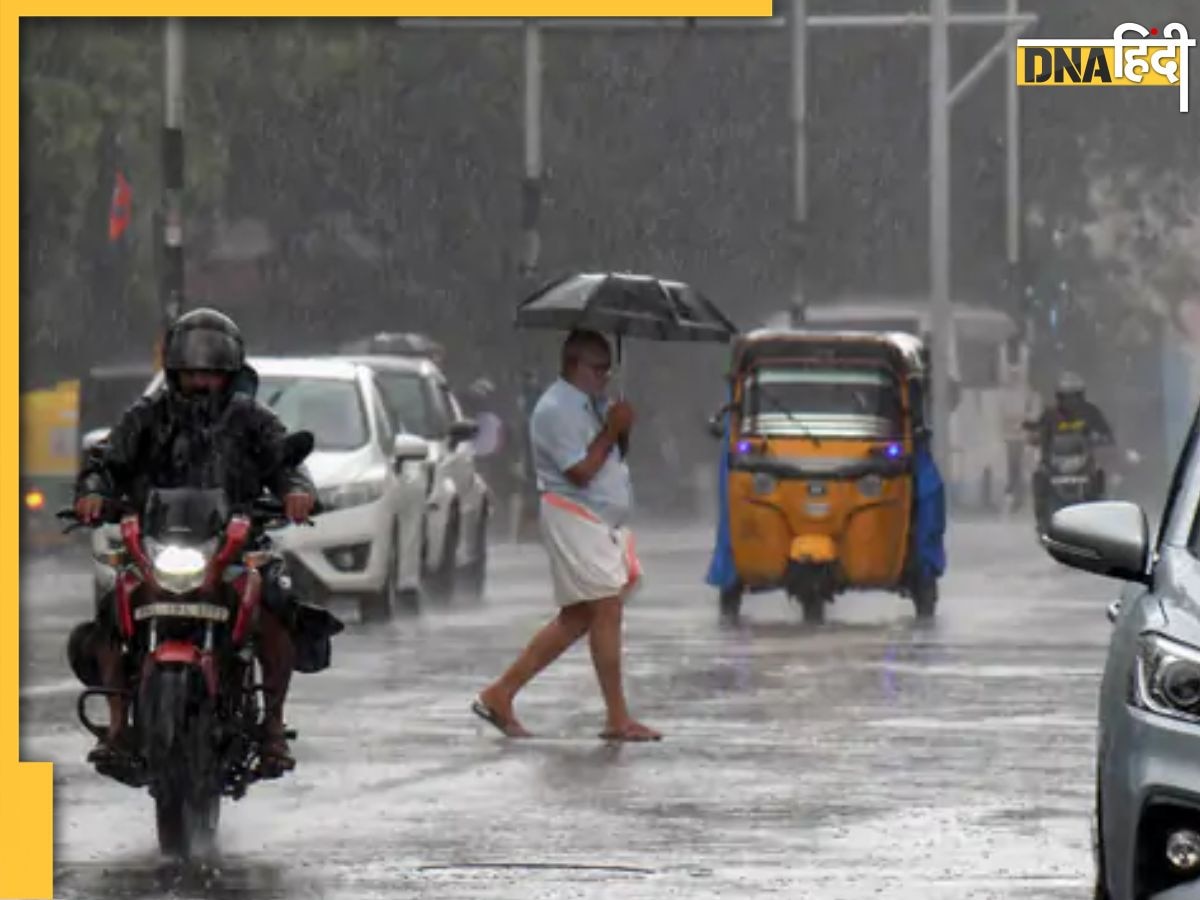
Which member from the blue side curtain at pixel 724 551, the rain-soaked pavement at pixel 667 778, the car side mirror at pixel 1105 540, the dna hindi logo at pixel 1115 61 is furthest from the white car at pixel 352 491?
the dna hindi logo at pixel 1115 61

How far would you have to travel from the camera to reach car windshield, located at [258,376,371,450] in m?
27.1

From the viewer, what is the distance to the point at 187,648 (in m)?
12.9

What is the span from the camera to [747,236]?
63.0 m

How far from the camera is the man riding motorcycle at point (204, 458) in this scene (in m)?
13.2

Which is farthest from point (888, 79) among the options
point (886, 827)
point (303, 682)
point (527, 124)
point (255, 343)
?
point (886, 827)

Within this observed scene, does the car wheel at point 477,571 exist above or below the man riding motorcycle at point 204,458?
below

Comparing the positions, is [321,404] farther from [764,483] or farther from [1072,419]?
[1072,419]

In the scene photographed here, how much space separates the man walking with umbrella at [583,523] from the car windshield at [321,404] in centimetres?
973

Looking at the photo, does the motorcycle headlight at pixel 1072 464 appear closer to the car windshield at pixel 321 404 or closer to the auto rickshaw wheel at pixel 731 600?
the auto rickshaw wheel at pixel 731 600

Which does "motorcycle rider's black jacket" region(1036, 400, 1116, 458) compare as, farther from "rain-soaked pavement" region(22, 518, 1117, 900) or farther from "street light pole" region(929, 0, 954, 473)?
"street light pole" region(929, 0, 954, 473)

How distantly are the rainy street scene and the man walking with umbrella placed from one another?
2cm

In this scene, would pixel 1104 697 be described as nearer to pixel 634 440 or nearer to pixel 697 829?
pixel 697 829

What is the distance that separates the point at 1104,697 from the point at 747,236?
53166 millimetres

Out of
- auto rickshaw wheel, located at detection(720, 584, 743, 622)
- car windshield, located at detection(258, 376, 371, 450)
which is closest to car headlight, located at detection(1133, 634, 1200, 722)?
auto rickshaw wheel, located at detection(720, 584, 743, 622)
